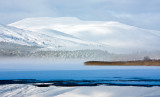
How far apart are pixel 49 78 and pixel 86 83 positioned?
4.58 feet

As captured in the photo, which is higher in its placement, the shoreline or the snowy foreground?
the shoreline

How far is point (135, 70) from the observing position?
1283cm

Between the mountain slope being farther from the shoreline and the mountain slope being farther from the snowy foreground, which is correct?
the snowy foreground

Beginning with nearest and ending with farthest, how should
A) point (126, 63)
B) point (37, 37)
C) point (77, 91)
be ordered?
point (77, 91), point (126, 63), point (37, 37)

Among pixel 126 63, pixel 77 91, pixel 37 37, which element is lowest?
pixel 77 91

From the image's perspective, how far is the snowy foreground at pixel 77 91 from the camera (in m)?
9.84

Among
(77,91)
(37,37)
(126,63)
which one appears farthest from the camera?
(37,37)

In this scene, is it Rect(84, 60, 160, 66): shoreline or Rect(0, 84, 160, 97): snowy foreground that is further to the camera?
Rect(84, 60, 160, 66): shoreline

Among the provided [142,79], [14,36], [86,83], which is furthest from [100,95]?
[14,36]

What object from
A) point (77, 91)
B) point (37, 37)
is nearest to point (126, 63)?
point (77, 91)

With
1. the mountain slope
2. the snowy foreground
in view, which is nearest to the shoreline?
the snowy foreground

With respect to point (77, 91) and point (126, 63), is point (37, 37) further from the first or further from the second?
point (77, 91)

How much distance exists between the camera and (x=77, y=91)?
1020 centimetres

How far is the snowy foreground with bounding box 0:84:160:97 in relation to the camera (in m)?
9.84
